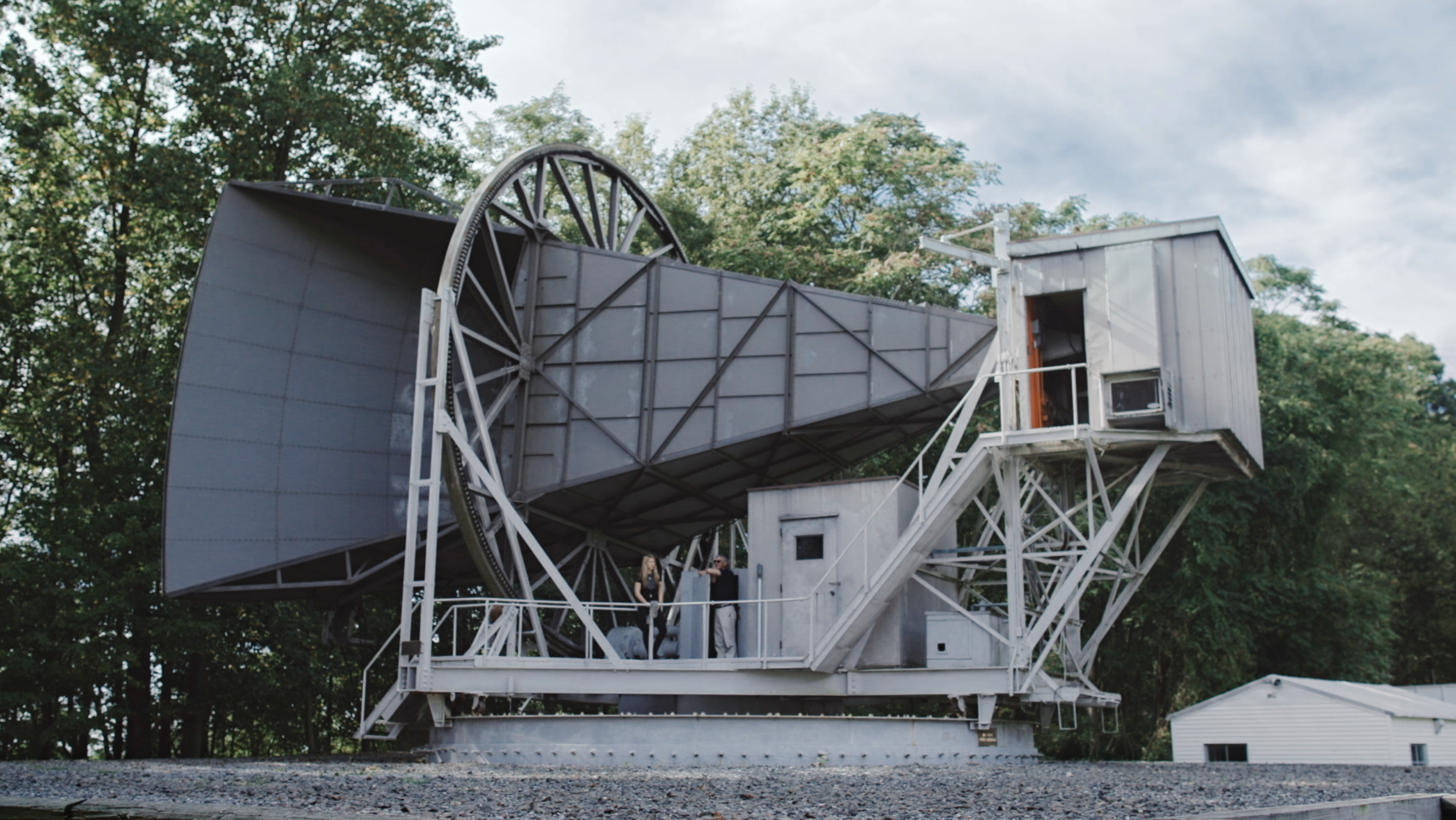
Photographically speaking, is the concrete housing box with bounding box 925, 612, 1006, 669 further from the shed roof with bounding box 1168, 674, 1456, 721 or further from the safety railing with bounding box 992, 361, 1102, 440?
the shed roof with bounding box 1168, 674, 1456, 721

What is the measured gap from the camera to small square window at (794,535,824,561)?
20438 millimetres

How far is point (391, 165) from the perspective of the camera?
1224 inches

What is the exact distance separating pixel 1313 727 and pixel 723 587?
453 inches

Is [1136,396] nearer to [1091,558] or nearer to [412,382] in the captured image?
[1091,558]

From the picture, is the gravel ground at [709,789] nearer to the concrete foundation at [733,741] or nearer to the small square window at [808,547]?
the concrete foundation at [733,741]

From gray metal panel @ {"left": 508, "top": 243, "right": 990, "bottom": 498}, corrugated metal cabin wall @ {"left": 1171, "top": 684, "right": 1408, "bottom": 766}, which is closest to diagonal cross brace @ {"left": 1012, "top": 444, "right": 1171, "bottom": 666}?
gray metal panel @ {"left": 508, "top": 243, "right": 990, "bottom": 498}

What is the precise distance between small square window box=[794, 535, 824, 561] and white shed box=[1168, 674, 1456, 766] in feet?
29.8

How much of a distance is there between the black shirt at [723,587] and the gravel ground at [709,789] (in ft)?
14.3

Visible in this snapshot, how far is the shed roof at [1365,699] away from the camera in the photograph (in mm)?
23484

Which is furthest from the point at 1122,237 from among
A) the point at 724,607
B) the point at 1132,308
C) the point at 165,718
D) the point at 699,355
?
the point at 165,718

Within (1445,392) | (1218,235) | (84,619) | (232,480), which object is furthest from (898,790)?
(1445,392)

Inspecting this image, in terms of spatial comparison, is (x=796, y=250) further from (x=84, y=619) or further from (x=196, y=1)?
(x=84, y=619)

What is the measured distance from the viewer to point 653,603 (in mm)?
19922

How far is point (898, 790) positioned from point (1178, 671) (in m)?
23.2
